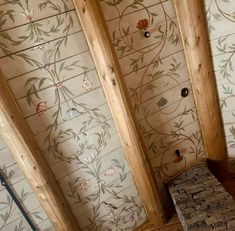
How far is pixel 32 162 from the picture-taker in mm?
1260

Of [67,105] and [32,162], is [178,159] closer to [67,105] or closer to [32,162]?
[67,105]

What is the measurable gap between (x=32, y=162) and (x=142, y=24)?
2.90 feet

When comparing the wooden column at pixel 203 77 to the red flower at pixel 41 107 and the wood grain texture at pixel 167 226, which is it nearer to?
the wood grain texture at pixel 167 226

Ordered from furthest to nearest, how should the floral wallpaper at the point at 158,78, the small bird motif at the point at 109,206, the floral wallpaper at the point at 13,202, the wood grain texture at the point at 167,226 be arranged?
the wood grain texture at the point at 167,226
the small bird motif at the point at 109,206
the floral wallpaper at the point at 158,78
the floral wallpaper at the point at 13,202

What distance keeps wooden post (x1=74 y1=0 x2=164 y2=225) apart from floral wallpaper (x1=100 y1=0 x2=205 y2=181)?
0.37 feet

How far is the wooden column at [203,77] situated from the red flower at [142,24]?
0.19 m

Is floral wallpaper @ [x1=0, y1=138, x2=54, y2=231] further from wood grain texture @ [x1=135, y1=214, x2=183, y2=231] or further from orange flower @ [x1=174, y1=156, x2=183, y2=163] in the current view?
orange flower @ [x1=174, y1=156, x2=183, y2=163]

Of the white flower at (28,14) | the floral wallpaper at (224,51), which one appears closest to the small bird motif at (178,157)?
the floral wallpaper at (224,51)

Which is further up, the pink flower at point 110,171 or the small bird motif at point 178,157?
the pink flower at point 110,171

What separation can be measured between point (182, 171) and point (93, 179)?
25.3 inches

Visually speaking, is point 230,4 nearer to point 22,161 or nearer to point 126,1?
point 126,1

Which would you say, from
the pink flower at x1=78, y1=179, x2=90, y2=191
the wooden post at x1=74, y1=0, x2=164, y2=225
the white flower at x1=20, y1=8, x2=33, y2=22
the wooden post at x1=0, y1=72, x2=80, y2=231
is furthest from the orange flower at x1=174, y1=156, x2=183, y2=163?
the white flower at x1=20, y1=8, x2=33, y2=22

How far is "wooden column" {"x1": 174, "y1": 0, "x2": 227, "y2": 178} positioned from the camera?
4.81ft

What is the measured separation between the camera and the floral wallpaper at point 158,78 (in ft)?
4.58
